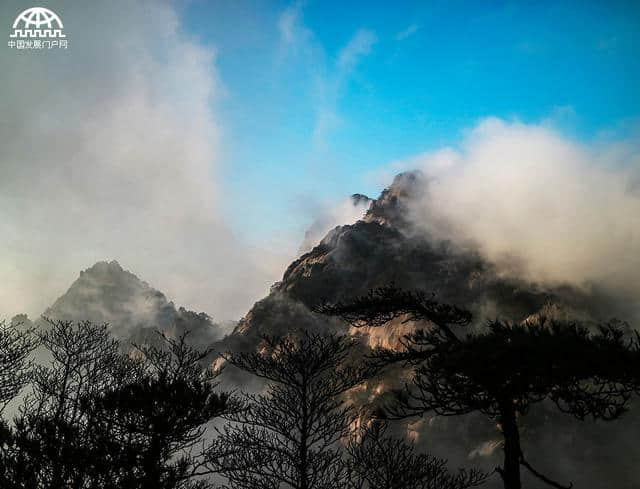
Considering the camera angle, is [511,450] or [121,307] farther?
[121,307]

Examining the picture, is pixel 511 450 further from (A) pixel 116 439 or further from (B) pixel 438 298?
(B) pixel 438 298

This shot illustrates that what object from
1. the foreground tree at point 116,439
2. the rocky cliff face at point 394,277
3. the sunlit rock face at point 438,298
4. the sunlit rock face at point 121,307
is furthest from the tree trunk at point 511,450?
the sunlit rock face at point 121,307

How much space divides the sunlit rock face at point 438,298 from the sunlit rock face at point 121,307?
46.7 m

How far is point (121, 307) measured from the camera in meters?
167

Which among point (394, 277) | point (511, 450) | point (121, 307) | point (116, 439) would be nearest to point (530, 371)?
point (511, 450)

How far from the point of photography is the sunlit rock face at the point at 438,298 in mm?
57406

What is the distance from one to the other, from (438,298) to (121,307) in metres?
152

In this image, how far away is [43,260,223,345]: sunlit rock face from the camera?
5586 inches

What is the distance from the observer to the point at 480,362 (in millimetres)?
5379

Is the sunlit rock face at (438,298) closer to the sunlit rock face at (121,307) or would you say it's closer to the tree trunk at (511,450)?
the tree trunk at (511,450)

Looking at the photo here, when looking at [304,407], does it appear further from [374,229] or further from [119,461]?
[374,229]

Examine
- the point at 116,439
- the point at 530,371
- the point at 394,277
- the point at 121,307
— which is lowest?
the point at 116,439

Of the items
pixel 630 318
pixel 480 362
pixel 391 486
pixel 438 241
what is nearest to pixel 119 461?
pixel 391 486

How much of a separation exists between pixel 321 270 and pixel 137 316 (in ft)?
348
